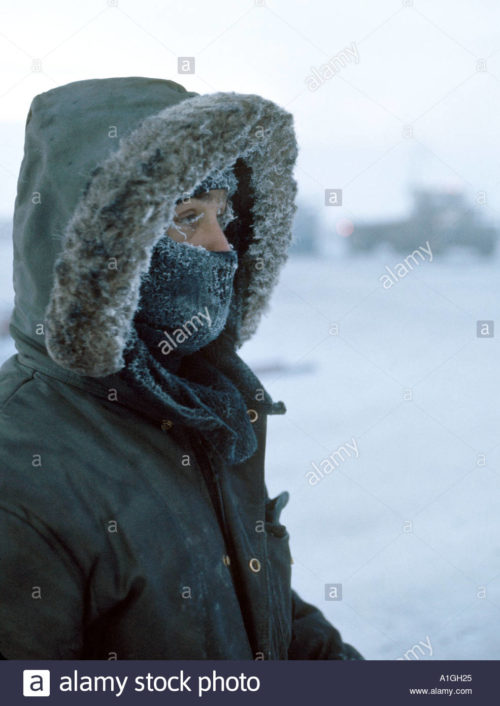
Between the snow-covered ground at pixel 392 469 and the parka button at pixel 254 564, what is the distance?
64 centimetres

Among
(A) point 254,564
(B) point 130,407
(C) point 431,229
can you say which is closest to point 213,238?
(B) point 130,407

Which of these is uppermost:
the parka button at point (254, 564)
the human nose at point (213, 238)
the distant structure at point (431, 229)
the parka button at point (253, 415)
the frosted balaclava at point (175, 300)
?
the distant structure at point (431, 229)

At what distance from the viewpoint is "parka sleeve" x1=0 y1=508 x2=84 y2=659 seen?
98 centimetres

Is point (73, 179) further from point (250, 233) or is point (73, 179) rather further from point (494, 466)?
point (494, 466)

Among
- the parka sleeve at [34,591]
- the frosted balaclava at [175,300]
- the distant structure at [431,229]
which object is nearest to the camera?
the parka sleeve at [34,591]

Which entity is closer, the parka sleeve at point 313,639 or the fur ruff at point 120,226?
the fur ruff at point 120,226

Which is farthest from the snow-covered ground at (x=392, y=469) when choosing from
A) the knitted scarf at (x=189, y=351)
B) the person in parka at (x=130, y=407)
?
the person in parka at (x=130, y=407)

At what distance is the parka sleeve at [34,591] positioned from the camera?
98 cm

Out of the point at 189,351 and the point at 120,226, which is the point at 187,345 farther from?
the point at 120,226

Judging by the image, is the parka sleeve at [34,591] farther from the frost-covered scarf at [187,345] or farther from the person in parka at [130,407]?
the frost-covered scarf at [187,345]

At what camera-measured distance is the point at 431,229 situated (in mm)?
12375

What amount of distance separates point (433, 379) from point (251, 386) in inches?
147

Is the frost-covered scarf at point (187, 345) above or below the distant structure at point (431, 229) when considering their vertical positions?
below

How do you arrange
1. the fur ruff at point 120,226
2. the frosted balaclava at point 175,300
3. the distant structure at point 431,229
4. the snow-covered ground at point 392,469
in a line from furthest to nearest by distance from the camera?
the distant structure at point 431,229, the snow-covered ground at point 392,469, the frosted balaclava at point 175,300, the fur ruff at point 120,226
